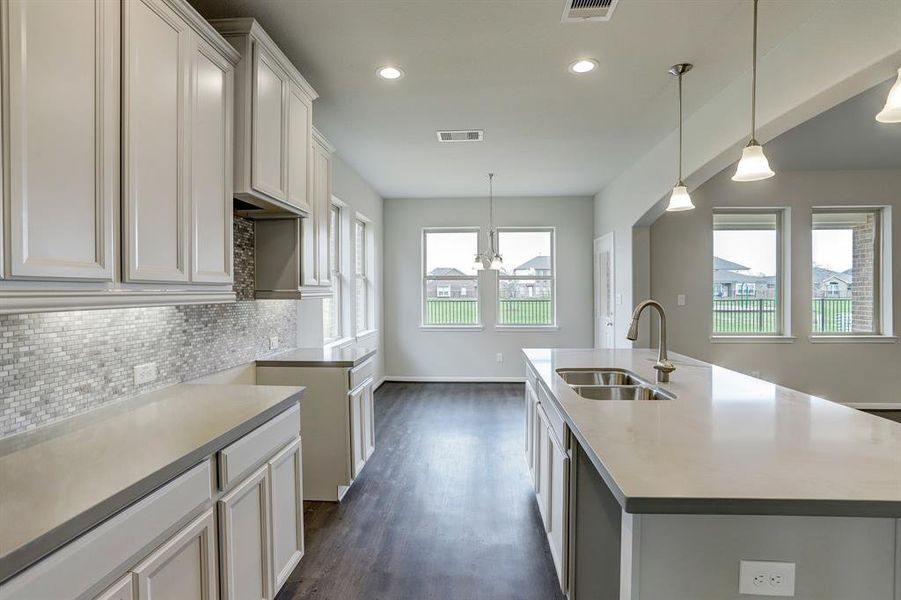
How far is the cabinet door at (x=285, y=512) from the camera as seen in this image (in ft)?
5.92

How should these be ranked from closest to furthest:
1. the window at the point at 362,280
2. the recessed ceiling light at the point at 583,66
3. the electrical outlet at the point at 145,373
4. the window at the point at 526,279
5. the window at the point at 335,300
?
the electrical outlet at the point at 145,373
the recessed ceiling light at the point at 583,66
the window at the point at 335,300
the window at the point at 362,280
the window at the point at 526,279

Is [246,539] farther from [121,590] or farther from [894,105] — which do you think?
[894,105]

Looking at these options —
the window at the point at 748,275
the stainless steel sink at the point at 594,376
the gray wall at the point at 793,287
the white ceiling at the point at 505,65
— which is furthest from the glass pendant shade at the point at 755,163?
the window at the point at 748,275

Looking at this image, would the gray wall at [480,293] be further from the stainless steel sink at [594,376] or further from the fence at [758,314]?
the stainless steel sink at [594,376]

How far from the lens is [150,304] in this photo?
1.53 metres

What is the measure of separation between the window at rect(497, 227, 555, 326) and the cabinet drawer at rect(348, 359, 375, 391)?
340 cm

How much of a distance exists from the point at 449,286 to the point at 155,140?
505 cm

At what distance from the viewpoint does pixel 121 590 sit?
1053 millimetres

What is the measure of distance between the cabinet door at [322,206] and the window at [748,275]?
4.33 metres

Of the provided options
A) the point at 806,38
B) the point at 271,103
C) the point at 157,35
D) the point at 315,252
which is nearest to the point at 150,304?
the point at 157,35

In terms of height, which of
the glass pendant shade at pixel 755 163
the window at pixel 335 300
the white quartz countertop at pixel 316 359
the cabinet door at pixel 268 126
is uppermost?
the cabinet door at pixel 268 126

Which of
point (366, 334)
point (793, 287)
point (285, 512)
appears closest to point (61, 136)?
point (285, 512)

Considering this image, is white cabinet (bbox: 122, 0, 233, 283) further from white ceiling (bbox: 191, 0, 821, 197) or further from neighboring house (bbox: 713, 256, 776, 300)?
neighboring house (bbox: 713, 256, 776, 300)

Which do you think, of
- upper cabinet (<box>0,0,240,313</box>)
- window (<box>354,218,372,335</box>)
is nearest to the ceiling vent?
upper cabinet (<box>0,0,240,313</box>)
